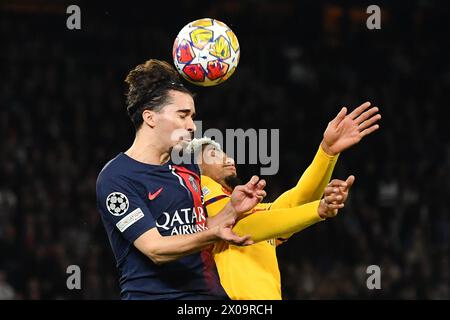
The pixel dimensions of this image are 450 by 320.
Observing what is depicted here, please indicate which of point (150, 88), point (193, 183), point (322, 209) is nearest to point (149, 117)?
point (150, 88)

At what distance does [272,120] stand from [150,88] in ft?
30.6

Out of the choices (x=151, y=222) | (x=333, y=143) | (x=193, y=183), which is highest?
(x=333, y=143)

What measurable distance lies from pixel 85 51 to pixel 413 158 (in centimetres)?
602

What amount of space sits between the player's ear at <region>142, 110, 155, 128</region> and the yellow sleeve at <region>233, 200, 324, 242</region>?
0.84 meters

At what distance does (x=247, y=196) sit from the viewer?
5.12 m

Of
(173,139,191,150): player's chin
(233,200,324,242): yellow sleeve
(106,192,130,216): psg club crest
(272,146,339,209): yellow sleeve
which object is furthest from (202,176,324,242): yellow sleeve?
(106,192,130,216): psg club crest

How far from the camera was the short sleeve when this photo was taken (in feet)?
17.1

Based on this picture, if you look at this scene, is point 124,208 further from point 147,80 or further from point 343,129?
point 343,129

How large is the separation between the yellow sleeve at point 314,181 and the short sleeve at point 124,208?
1.11m

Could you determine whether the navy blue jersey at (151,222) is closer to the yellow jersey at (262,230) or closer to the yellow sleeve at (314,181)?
the yellow jersey at (262,230)

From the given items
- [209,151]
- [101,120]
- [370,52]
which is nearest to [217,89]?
[101,120]

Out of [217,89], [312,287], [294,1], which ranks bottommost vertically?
[312,287]
